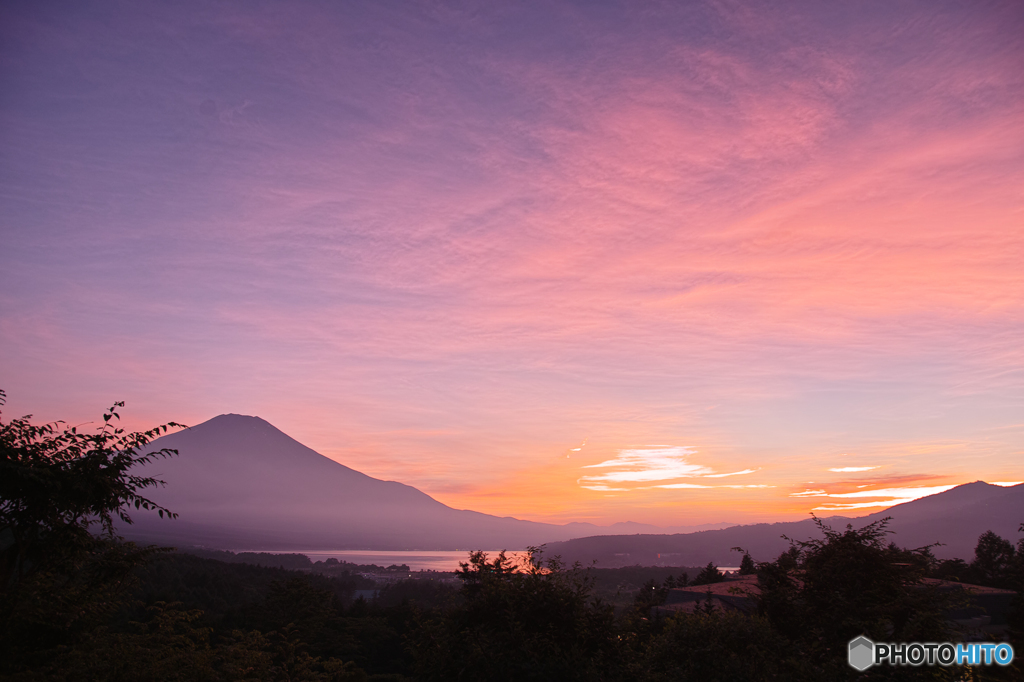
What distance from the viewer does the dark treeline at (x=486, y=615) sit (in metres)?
8.01

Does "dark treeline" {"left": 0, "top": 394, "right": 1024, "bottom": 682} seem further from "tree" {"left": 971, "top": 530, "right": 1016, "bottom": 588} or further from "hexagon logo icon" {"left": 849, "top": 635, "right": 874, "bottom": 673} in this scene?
"tree" {"left": 971, "top": 530, "right": 1016, "bottom": 588}

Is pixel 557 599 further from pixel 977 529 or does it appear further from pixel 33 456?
pixel 977 529

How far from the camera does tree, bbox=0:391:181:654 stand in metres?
7.68

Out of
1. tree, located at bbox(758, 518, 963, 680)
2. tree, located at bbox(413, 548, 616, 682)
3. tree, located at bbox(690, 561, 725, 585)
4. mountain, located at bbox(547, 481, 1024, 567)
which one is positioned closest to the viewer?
tree, located at bbox(758, 518, 963, 680)

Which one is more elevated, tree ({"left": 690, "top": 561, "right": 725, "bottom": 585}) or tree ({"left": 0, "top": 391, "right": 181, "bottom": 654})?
tree ({"left": 0, "top": 391, "right": 181, "bottom": 654})

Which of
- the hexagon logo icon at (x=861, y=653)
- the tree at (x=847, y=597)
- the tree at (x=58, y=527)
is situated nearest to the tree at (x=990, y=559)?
the tree at (x=847, y=597)

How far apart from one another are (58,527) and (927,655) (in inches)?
499

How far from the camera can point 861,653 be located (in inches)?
363

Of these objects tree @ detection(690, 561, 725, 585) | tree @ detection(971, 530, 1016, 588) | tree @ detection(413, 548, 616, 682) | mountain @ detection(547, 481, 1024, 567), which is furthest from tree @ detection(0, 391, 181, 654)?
mountain @ detection(547, 481, 1024, 567)

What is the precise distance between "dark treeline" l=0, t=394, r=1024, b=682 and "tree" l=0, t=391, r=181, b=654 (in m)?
0.02

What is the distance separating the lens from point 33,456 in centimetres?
820

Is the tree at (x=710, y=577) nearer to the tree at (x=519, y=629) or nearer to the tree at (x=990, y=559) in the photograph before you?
the tree at (x=990, y=559)

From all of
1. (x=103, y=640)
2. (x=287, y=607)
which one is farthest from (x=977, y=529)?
(x=103, y=640)

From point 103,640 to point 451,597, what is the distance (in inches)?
289
